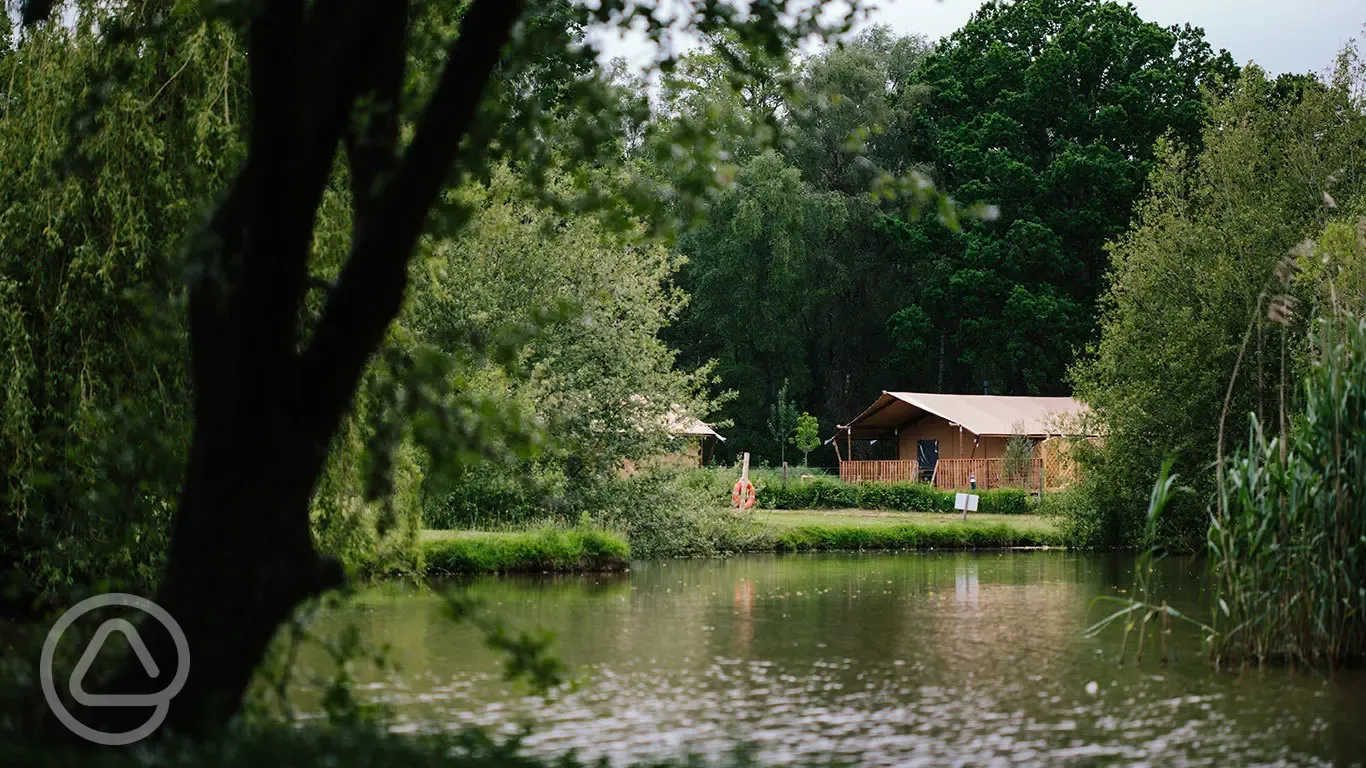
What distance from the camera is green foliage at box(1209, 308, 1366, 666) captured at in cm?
1123

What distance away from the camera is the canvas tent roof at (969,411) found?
1813 inches

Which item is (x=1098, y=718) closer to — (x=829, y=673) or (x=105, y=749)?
(x=829, y=673)

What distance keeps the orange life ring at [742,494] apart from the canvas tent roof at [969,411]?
1460 cm

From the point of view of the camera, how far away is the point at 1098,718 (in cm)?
1019

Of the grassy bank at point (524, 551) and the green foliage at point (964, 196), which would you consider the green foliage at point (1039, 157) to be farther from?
the grassy bank at point (524, 551)

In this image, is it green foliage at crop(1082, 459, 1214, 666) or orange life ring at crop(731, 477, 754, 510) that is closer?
green foliage at crop(1082, 459, 1214, 666)

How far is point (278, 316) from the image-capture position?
18.7ft

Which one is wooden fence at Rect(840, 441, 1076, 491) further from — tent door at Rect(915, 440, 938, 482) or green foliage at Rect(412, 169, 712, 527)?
green foliage at Rect(412, 169, 712, 527)

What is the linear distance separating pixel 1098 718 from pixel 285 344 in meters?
6.70

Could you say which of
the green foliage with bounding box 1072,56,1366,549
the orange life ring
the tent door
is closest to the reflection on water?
the green foliage with bounding box 1072,56,1366,549

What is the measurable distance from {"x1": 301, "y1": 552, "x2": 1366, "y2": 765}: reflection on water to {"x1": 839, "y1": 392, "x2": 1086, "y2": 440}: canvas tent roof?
1043 inches

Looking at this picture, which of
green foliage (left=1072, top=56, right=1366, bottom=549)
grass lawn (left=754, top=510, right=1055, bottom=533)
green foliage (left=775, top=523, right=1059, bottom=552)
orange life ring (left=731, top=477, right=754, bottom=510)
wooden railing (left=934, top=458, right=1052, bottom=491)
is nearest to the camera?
green foliage (left=1072, top=56, right=1366, bottom=549)

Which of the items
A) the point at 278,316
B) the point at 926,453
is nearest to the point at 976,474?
the point at 926,453

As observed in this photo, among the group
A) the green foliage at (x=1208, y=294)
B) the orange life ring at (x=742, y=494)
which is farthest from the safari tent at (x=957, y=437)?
the orange life ring at (x=742, y=494)
